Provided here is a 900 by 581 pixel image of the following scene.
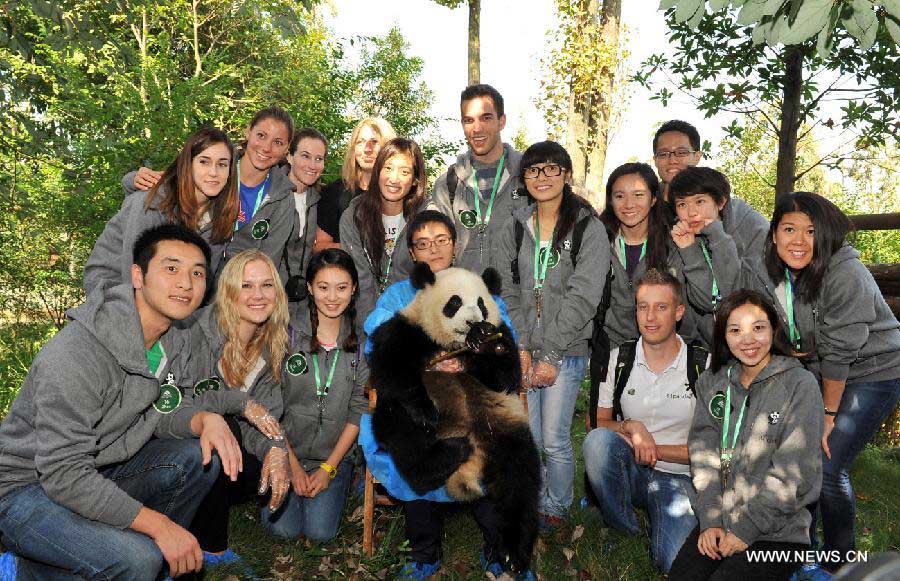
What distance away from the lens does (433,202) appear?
15.4ft

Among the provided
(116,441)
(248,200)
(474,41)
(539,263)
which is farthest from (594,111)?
(116,441)

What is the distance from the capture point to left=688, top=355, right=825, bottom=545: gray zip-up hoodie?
306cm

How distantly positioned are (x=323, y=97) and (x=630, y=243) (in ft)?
22.2

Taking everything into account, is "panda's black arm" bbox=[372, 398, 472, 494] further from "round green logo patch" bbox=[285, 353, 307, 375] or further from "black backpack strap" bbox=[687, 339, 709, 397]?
"black backpack strap" bbox=[687, 339, 709, 397]

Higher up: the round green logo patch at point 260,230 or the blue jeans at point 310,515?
the round green logo patch at point 260,230

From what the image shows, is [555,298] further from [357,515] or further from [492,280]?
[357,515]

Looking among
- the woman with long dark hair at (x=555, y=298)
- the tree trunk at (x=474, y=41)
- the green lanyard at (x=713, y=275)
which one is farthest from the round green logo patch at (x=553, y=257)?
the tree trunk at (x=474, y=41)

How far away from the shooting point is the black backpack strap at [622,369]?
3951 millimetres

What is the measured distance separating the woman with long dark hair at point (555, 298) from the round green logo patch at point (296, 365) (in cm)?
134

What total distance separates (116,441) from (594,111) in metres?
8.92

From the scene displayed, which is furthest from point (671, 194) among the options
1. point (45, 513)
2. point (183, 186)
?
point (45, 513)

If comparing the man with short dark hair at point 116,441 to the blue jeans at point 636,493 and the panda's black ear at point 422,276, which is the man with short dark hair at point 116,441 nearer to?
the panda's black ear at point 422,276

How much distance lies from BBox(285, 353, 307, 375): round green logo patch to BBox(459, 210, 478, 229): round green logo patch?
1466 millimetres

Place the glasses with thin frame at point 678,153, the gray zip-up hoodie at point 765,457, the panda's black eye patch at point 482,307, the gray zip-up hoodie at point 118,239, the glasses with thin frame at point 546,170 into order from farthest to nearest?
the glasses with thin frame at point 678,153, the glasses with thin frame at point 546,170, the gray zip-up hoodie at point 118,239, the panda's black eye patch at point 482,307, the gray zip-up hoodie at point 765,457
